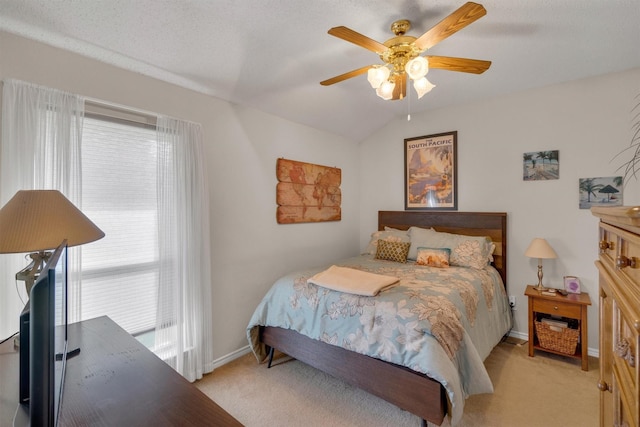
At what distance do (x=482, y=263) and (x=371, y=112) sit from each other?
208 cm

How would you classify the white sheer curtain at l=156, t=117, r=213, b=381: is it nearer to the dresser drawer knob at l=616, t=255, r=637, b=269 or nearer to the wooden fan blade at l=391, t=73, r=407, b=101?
the wooden fan blade at l=391, t=73, r=407, b=101

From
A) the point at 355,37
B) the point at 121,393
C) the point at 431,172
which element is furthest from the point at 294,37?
the point at 431,172

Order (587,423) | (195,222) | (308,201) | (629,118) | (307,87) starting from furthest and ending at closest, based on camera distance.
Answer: (308,201)
(307,87)
(629,118)
(195,222)
(587,423)

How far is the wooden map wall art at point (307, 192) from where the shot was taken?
127 inches

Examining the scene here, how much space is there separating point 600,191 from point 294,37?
2954 millimetres

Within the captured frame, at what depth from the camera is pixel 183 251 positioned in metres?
2.36

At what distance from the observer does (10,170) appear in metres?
1.66

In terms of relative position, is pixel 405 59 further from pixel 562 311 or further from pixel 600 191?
pixel 562 311

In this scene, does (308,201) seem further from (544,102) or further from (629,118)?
(629,118)

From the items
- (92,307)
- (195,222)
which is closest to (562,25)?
(195,222)

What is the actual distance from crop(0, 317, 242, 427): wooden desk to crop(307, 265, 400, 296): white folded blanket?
50.0 inches

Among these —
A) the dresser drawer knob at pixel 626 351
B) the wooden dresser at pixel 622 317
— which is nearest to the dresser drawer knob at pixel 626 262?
the wooden dresser at pixel 622 317

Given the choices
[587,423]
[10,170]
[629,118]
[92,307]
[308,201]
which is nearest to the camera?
[10,170]

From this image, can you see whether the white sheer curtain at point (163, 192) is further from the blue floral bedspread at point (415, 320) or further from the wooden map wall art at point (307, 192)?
the wooden map wall art at point (307, 192)
